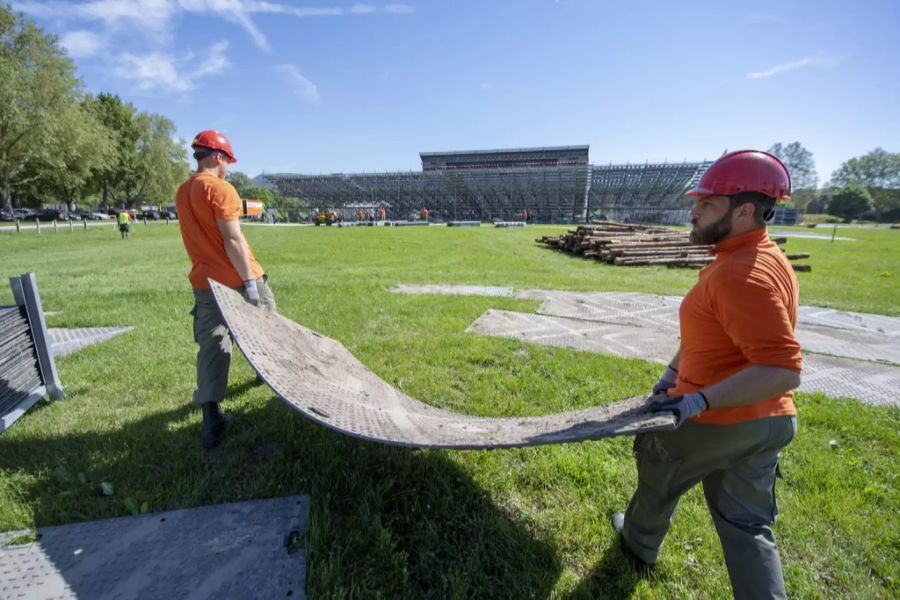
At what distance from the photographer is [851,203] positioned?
7581cm

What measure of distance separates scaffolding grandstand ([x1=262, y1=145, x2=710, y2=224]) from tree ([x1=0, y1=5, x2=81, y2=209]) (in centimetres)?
4708

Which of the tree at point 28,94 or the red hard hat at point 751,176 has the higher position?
the tree at point 28,94

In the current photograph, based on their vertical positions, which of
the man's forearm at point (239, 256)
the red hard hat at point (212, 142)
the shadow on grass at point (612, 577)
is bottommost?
the shadow on grass at point (612, 577)

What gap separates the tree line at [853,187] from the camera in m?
76.0

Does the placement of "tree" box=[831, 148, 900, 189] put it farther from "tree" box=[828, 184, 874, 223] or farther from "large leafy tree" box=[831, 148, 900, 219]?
"tree" box=[828, 184, 874, 223]

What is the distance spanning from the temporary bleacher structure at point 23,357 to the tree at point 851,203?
106 meters

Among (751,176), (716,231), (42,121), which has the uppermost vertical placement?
(42,121)

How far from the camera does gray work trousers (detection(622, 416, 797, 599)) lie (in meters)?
1.70

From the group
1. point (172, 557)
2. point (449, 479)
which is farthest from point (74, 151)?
point (449, 479)

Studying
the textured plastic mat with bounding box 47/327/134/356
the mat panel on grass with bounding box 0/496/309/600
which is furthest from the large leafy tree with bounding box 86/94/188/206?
→ the mat panel on grass with bounding box 0/496/309/600

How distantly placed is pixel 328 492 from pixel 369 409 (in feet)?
2.41

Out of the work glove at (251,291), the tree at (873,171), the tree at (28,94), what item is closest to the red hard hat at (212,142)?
the work glove at (251,291)

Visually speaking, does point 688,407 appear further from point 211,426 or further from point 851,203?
point 851,203

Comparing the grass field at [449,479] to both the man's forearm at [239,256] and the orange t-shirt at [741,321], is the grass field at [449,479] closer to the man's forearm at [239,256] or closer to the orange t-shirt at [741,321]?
Answer: the orange t-shirt at [741,321]
